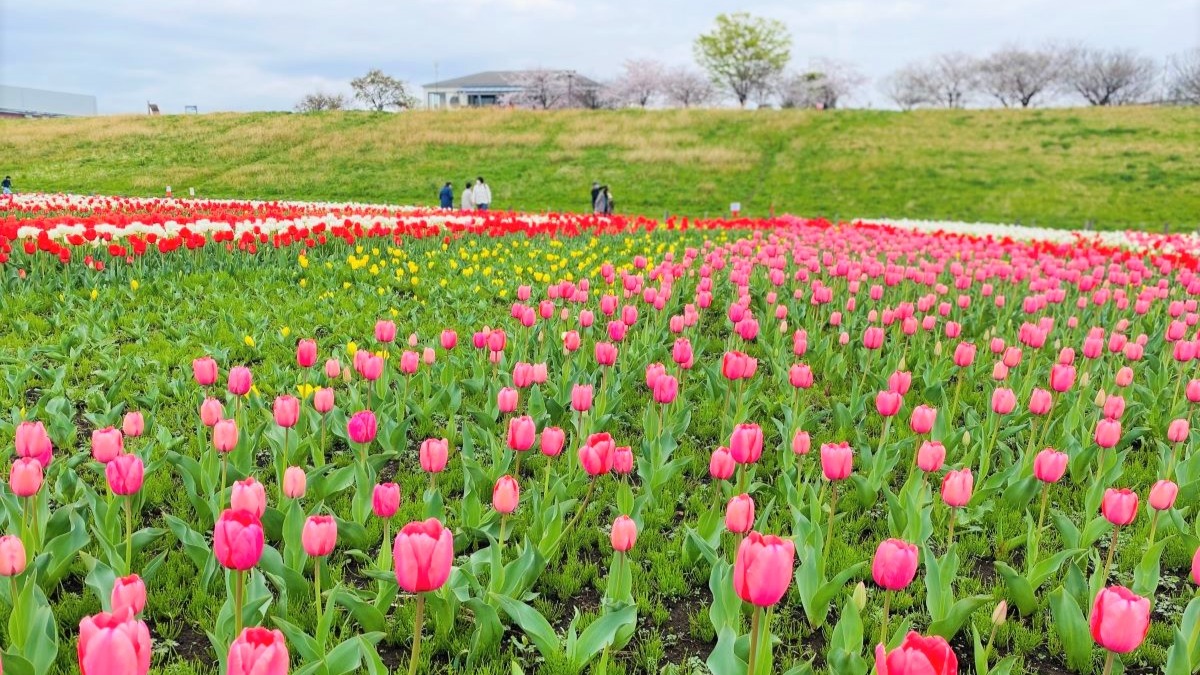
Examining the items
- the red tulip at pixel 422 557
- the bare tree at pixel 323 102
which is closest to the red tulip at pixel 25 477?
the red tulip at pixel 422 557

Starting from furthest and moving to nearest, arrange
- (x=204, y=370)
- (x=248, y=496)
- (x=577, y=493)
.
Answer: (x=577, y=493)
(x=204, y=370)
(x=248, y=496)

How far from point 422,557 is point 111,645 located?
667 millimetres

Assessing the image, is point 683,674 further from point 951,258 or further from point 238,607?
point 951,258

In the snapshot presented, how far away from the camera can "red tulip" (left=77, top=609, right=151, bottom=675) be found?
1.50m

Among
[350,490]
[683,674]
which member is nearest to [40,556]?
[350,490]

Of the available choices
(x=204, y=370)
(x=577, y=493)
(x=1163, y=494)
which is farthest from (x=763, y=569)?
(x=204, y=370)

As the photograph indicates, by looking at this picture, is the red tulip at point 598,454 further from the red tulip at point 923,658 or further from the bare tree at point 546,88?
the bare tree at point 546,88

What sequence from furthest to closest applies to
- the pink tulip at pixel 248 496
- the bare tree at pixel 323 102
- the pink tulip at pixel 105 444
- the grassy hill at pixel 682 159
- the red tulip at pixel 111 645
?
the bare tree at pixel 323 102 → the grassy hill at pixel 682 159 → the pink tulip at pixel 105 444 → the pink tulip at pixel 248 496 → the red tulip at pixel 111 645

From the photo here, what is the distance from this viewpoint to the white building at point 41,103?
81.7 meters

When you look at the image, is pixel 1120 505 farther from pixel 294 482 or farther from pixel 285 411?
pixel 285 411

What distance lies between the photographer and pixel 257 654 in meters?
1.59

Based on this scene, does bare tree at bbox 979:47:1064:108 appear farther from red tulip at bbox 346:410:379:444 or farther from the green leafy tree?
red tulip at bbox 346:410:379:444

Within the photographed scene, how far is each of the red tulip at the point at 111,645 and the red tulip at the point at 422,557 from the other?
0.57 metres

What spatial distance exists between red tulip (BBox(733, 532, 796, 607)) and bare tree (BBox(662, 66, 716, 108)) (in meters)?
81.1
